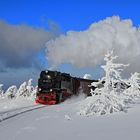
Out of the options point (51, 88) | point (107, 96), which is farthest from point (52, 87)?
point (107, 96)

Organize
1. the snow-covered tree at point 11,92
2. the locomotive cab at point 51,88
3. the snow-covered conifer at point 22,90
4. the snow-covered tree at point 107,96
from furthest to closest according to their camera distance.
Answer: the snow-covered conifer at point 22,90
the snow-covered tree at point 11,92
the locomotive cab at point 51,88
the snow-covered tree at point 107,96

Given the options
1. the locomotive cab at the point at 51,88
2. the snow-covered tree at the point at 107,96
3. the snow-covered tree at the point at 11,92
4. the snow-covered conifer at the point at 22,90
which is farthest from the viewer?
the snow-covered conifer at the point at 22,90

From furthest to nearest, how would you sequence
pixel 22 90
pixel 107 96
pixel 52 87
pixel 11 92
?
pixel 22 90 → pixel 11 92 → pixel 52 87 → pixel 107 96

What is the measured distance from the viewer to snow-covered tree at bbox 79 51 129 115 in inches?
874

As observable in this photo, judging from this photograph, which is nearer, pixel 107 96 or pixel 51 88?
pixel 107 96

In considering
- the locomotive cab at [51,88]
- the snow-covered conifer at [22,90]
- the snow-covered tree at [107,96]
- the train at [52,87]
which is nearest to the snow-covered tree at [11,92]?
the snow-covered conifer at [22,90]

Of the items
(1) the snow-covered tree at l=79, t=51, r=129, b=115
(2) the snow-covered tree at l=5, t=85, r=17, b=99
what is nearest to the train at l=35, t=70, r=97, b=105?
(1) the snow-covered tree at l=79, t=51, r=129, b=115

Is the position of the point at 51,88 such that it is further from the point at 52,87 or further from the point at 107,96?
the point at 107,96

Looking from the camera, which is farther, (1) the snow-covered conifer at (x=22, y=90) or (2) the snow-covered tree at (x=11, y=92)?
(1) the snow-covered conifer at (x=22, y=90)

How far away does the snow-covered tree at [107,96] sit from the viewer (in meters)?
22.2

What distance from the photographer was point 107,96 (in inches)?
879

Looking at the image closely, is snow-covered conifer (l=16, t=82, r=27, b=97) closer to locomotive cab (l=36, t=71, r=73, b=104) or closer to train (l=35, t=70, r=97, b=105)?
train (l=35, t=70, r=97, b=105)

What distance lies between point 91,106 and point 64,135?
8524mm

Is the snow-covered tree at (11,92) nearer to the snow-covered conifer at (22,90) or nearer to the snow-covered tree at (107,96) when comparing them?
the snow-covered conifer at (22,90)
